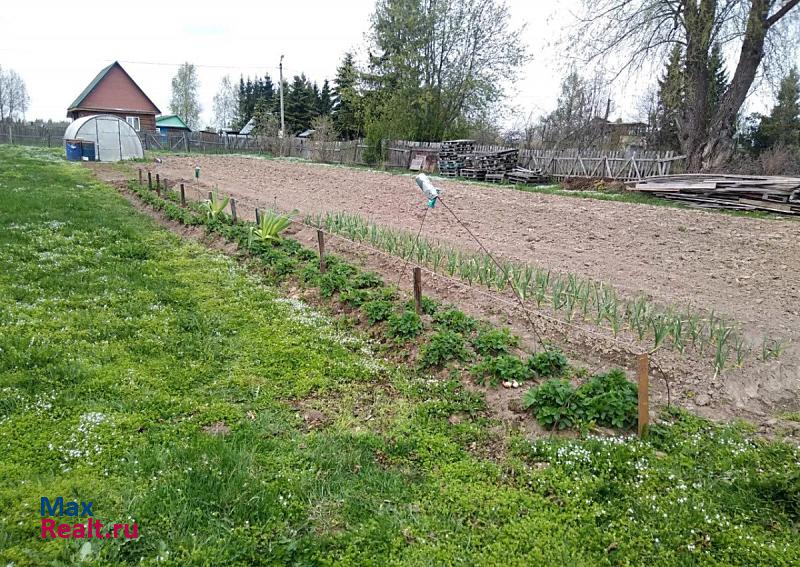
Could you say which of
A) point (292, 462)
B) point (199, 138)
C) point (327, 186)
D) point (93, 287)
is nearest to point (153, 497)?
point (292, 462)

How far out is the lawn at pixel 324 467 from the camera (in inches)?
102

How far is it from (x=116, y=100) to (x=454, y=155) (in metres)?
32.4

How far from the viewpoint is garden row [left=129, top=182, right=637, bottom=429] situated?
11.8 feet

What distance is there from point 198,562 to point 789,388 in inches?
169

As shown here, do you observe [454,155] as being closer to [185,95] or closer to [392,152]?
[392,152]

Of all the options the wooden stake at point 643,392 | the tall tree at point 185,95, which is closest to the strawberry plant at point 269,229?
the wooden stake at point 643,392

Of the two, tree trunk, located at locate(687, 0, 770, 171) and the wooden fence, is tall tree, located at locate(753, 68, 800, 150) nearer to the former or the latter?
tree trunk, located at locate(687, 0, 770, 171)

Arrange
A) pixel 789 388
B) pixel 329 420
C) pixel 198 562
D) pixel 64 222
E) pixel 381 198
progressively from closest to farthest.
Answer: pixel 198 562
pixel 329 420
pixel 789 388
pixel 64 222
pixel 381 198

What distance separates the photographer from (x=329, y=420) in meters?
3.80

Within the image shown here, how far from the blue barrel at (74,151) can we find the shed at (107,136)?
→ 1.05ft

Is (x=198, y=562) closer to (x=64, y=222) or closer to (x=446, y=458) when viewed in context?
(x=446, y=458)

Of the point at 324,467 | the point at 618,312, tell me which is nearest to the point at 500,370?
the point at 324,467

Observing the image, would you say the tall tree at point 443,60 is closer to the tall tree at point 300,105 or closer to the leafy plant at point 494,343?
the tall tree at point 300,105

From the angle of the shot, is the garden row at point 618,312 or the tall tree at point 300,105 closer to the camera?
the garden row at point 618,312
